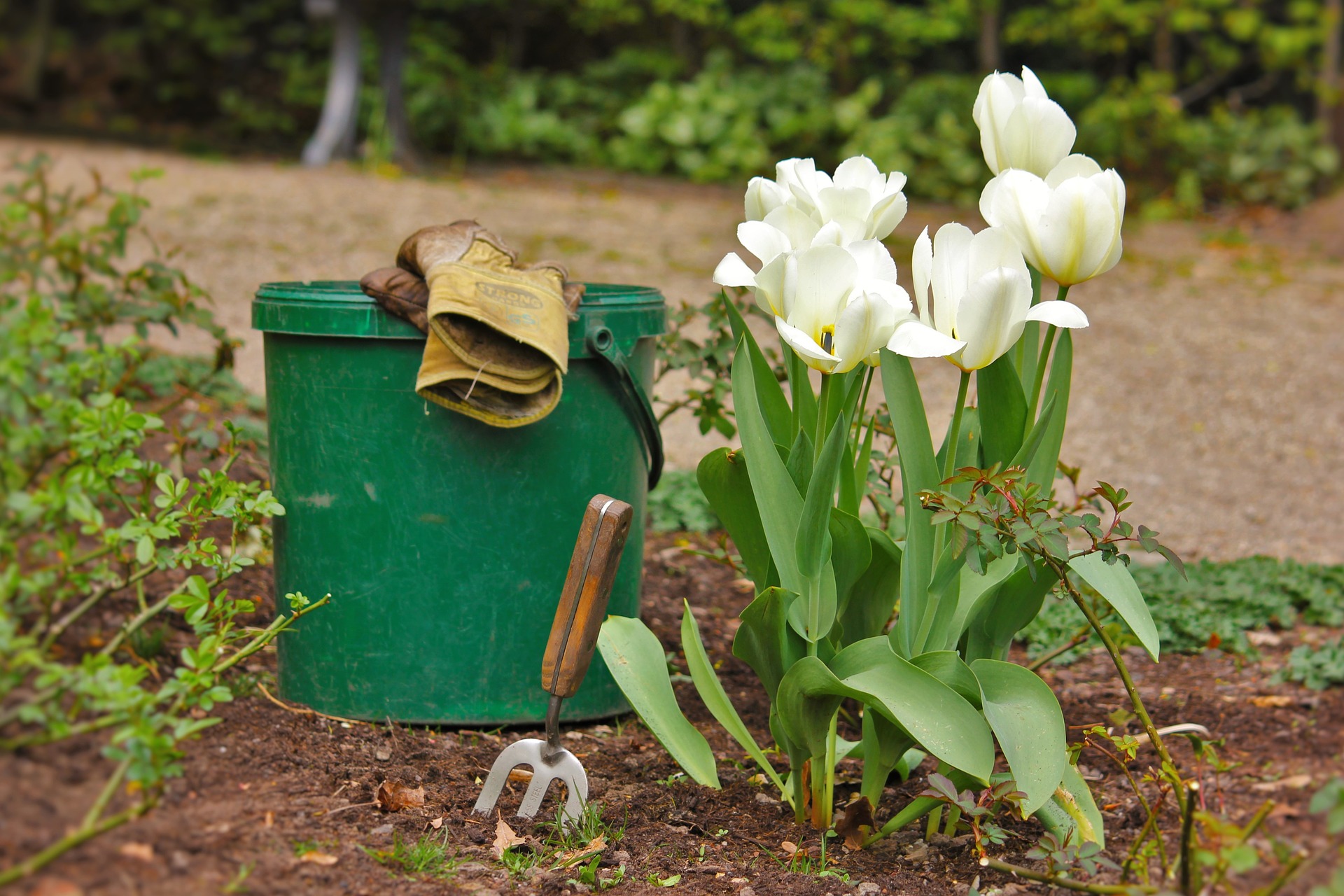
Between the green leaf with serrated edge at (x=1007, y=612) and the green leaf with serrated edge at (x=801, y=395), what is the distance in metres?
0.37

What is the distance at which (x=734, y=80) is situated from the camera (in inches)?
410

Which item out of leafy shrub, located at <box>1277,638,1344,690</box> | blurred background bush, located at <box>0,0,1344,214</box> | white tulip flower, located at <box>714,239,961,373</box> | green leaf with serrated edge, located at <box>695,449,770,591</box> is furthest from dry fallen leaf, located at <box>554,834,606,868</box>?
blurred background bush, located at <box>0,0,1344,214</box>

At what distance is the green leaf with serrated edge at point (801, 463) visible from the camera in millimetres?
1823

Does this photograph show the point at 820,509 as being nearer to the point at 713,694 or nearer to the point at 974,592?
the point at 974,592

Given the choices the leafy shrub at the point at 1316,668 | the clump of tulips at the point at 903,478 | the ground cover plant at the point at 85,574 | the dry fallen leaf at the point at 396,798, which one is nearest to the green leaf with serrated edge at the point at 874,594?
the clump of tulips at the point at 903,478

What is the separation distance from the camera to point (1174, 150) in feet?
32.6

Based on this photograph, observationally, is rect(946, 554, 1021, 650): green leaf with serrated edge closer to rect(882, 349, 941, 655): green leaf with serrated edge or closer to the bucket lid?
rect(882, 349, 941, 655): green leaf with serrated edge

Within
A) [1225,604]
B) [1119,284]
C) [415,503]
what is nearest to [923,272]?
[415,503]

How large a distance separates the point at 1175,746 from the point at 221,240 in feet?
18.1

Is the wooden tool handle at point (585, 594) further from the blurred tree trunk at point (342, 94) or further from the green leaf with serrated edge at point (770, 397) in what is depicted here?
the blurred tree trunk at point (342, 94)

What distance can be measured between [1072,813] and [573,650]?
0.78 meters

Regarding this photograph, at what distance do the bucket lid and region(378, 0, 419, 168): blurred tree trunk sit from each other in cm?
743

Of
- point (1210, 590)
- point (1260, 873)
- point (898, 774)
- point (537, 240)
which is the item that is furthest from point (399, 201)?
point (1260, 873)

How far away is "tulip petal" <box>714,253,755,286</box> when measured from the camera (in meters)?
1.64
